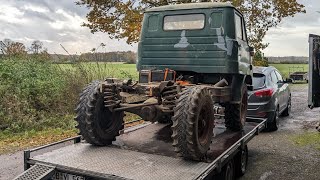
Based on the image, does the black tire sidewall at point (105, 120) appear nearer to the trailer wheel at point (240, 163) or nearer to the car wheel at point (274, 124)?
the trailer wheel at point (240, 163)

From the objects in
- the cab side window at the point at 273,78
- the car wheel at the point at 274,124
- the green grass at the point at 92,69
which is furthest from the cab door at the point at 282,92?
the green grass at the point at 92,69

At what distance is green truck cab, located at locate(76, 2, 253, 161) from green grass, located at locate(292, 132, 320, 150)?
2.50 metres

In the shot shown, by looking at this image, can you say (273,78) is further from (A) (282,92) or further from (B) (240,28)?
(B) (240,28)

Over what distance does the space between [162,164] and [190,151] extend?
0.40 metres

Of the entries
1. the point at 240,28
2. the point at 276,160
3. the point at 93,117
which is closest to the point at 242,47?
the point at 240,28

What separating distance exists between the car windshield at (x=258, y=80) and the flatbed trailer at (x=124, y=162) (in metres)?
4.33

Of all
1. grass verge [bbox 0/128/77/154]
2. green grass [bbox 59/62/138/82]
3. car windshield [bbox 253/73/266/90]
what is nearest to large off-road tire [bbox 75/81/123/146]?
grass verge [bbox 0/128/77/154]

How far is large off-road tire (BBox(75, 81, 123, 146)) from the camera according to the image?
5.49 m

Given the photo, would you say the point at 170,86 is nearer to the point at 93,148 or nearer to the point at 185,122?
the point at 185,122

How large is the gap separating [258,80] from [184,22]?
4.34 metres

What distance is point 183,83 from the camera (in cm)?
615

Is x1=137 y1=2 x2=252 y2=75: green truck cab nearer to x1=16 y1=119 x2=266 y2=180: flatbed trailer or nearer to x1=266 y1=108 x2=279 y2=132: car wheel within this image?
x1=16 y1=119 x2=266 y2=180: flatbed trailer

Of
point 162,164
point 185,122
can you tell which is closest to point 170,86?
point 185,122

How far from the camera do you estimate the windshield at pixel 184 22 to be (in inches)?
259
